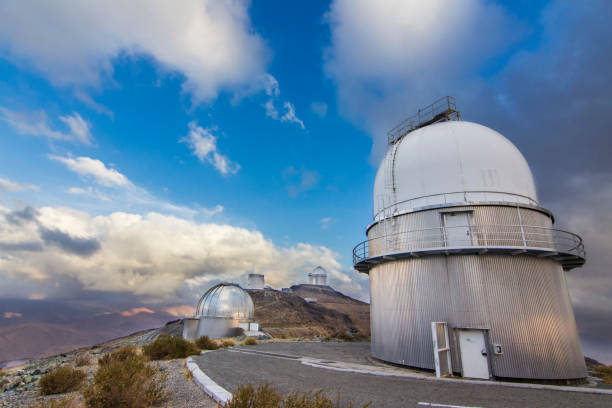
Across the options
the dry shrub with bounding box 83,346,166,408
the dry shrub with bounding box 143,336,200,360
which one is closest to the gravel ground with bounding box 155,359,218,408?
the dry shrub with bounding box 83,346,166,408

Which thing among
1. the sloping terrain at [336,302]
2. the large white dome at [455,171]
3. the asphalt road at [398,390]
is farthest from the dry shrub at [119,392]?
the sloping terrain at [336,302]

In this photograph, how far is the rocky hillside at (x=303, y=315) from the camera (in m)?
41.6

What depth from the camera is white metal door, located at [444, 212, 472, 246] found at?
10.9 meters

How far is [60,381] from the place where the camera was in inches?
251

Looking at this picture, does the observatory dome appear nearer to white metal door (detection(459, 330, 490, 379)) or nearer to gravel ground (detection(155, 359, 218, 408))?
white metal door (detection(459, 330, 490, 379))

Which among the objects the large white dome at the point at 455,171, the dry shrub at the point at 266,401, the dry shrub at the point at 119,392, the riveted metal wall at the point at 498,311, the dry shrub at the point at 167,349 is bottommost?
the dry shrub at the point at 167,349

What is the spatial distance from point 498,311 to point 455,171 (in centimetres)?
538

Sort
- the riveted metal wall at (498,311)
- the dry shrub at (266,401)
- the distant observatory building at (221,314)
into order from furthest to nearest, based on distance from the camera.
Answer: the distant observatory building at (221,314) → the riveted metal wall at (498,311) → the dry shrub at (266,401)

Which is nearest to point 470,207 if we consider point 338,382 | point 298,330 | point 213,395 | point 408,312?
point 408,312

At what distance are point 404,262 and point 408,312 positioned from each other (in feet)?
6.10

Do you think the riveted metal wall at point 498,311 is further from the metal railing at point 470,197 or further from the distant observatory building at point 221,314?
the distant observatory building at point 221,314

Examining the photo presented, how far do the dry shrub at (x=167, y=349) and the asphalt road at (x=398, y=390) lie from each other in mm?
4364

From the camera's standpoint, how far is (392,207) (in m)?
13.1

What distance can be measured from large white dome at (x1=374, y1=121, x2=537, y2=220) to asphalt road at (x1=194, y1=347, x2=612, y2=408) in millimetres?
6365
